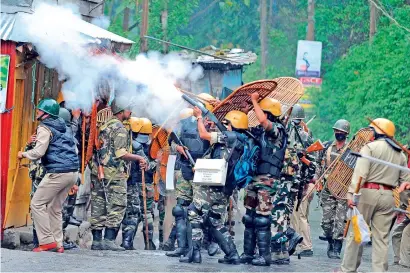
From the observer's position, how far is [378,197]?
12.7m

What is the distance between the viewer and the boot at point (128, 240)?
51.4 feet

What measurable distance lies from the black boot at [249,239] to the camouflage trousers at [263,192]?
0.13 meters

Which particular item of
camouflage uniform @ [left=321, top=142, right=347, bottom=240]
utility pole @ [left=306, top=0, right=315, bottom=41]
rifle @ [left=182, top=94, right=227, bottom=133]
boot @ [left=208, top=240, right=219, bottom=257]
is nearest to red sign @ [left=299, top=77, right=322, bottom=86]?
utility pole @ [left=306, top=0, right=315, bottom=41]

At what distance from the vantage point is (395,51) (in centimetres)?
3045

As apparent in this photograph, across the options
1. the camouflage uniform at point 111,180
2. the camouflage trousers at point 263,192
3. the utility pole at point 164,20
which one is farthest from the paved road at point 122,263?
the utility pole at point 164,20

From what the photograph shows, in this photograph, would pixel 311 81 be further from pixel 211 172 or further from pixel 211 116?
pixel 211 172

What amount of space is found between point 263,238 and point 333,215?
3148mm

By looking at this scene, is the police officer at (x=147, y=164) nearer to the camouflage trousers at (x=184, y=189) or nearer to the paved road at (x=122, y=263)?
the camouflage trousers at (x=184, y=189)

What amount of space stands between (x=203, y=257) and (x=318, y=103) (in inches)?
1083

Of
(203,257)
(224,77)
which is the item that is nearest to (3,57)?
(203,257)

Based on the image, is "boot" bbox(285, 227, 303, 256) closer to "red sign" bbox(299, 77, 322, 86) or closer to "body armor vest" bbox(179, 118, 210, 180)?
"body armor vest" bbox(179, 118, 210, 180)

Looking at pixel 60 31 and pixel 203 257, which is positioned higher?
pixel 60 31

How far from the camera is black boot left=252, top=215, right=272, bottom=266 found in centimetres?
1365

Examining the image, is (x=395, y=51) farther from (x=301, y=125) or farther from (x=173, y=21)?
(x=301, y=125)
